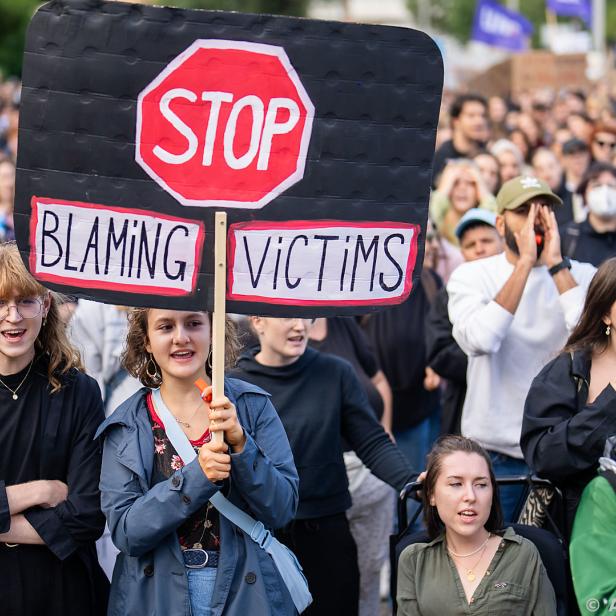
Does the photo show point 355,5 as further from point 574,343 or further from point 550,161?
point 574,343

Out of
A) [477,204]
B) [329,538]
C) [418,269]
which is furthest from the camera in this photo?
[477,204]

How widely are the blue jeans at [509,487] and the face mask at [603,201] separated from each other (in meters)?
2.77

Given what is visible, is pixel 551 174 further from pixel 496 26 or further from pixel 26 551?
pixel 496 26

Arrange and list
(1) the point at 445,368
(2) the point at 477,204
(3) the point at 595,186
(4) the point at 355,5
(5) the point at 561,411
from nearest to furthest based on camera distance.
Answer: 1. (5) the point at 561,411
2. (1) the point at 445,368
3. (3) the point at 595,186
4. (2) the point at 477,204
5. (4) the point at 355,5

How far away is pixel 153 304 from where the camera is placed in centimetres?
355

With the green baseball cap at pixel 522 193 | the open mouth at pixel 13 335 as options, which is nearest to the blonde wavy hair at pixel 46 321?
the open mouth at pixel 13 335

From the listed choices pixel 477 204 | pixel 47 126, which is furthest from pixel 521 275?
pixel 477 204

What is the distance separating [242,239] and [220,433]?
0.54 meters

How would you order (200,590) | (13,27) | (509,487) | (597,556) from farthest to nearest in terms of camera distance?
(13,27), (509,487), (597,556), (200,590)

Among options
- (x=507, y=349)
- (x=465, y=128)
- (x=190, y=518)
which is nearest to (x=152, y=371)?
(x=190, y=518)

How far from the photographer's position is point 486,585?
4020 mm

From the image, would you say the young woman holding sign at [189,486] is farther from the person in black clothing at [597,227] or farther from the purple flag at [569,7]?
the purple flag at [569,7]

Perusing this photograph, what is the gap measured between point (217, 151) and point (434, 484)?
1427 mm

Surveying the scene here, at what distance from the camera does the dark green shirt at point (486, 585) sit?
158 inches
